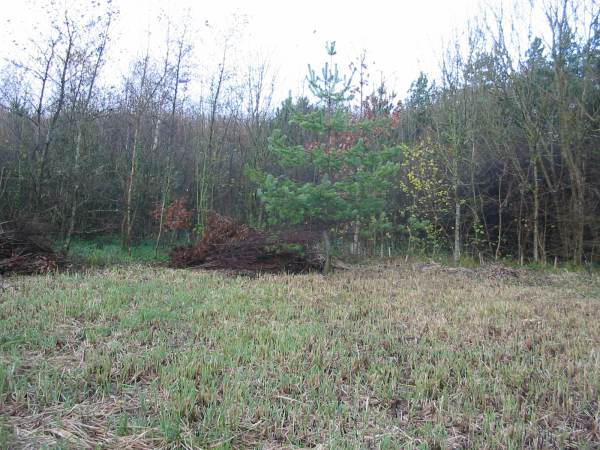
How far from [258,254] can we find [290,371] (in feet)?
19.9

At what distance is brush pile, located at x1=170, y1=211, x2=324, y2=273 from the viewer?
9.41 meters

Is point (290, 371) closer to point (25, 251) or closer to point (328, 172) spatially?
point (328, 172)

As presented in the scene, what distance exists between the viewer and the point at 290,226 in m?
9.85

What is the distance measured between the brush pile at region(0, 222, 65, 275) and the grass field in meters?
2.37

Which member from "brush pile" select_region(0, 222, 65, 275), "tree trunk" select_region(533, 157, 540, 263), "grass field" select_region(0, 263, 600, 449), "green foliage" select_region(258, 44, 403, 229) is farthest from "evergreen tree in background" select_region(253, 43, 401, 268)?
"tree trunk" select_region(533, 157, 540, 263)

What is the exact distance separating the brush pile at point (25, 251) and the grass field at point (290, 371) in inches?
93.4

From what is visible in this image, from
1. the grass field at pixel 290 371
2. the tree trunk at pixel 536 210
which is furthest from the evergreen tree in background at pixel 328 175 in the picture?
the tree trunk at pixel 536 210

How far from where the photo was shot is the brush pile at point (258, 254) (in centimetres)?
941

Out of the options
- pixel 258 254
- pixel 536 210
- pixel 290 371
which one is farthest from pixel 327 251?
pixel 536 210

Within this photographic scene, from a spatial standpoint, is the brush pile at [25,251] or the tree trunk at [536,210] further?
the tree trunk at [536,210]

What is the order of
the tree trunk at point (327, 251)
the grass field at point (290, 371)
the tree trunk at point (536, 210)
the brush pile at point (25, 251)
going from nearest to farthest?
the grass field at point (290, 371), the brush pile at point (25, 251), the tree trunk at point (327, 251), the tree trunk at point (536, 210)

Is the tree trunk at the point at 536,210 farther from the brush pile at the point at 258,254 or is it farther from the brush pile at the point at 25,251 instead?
the brush pile at the point at 25,251

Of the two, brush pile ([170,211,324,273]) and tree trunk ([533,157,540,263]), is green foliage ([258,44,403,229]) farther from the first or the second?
tree trunk ([533,157,540,263])

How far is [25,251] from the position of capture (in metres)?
9.13
